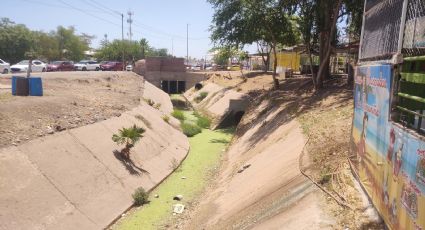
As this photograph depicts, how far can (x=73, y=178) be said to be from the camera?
615 inches

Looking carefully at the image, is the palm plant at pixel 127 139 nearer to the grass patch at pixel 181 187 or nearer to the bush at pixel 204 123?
the grass patch at pixel 181 187

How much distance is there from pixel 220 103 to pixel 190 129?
1028 cm

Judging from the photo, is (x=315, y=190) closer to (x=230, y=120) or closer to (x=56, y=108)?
(x=56, y=108)

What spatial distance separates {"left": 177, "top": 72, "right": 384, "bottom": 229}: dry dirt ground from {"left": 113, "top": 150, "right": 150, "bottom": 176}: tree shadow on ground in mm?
3378

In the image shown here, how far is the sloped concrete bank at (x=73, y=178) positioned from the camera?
1280 centimetres

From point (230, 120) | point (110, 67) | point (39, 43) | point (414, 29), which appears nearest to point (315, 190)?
point (414, 29)

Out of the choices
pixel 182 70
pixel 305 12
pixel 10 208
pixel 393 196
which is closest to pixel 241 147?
pixel 305 12

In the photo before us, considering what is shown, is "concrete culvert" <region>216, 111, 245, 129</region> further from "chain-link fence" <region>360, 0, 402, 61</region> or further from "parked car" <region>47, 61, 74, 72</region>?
"parked car" <region>47, 61, 74, 72</region>

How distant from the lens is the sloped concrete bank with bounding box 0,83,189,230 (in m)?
12.8

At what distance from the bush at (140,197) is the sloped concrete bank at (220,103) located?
21.1 m

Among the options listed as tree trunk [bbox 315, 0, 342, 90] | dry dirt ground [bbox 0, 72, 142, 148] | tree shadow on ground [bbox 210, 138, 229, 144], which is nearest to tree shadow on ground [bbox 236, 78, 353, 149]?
tree trunk [bbox 315, 0, 342, 90]

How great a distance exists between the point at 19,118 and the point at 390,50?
14.4m

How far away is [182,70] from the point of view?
69812 millimetres

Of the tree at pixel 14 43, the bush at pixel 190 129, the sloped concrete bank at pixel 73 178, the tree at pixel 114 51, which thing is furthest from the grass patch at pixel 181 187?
the tree at pixel 114 51
